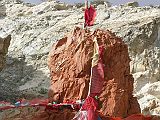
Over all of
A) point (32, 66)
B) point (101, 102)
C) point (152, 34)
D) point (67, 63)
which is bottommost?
point (32, 66)

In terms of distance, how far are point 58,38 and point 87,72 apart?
9.07 m

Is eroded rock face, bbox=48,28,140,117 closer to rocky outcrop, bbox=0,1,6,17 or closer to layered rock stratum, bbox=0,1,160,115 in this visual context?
layered rock stratum, bbox=0,1,160,115

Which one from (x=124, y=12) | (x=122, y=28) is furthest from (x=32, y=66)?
(x=124, y=12)

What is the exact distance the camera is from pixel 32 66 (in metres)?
14.4

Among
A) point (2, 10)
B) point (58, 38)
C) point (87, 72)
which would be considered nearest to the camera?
point (87, 72)

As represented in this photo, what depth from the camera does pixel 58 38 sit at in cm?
1495

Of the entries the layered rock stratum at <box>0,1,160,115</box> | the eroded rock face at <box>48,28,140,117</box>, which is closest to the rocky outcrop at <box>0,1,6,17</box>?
the layered rock stratum at <box>0,1,160,115</box>

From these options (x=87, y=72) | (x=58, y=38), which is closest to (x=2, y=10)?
(x=58, y=38)

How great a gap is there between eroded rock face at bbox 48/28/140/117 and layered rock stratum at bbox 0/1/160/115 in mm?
3957

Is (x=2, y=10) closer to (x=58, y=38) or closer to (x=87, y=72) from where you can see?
(x=58, y=38)

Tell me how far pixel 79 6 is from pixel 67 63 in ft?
46.2

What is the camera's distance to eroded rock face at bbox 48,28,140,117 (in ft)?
19.3

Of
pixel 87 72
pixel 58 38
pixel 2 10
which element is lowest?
pixel 58 38

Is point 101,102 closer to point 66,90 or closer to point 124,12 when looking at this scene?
point 66,90
